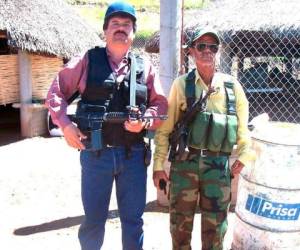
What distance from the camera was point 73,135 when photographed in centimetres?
242

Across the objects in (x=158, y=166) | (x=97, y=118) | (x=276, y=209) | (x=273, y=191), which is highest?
(x=97, y=118)

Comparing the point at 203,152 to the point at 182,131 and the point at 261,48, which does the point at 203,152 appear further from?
the point at 261,48

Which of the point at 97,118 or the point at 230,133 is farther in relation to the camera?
the point at 230,133

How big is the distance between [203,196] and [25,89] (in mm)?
5470

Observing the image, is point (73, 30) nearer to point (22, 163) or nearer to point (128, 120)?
point (22, 163)

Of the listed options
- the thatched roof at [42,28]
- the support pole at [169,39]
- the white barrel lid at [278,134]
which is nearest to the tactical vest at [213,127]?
the white barrel lid at [278,134]

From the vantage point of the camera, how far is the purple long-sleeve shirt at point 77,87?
2439 mm

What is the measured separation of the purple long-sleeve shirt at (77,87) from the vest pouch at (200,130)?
208 mm

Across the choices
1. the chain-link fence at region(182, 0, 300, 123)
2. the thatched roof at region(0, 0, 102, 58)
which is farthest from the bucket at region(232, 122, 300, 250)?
the thatched roof at region(0, 0, 102, 58)

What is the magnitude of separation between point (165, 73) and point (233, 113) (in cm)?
104

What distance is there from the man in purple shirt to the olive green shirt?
0.16 m

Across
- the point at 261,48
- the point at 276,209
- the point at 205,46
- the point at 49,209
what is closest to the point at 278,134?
the point at 276,209

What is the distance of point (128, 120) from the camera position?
2.43 meters

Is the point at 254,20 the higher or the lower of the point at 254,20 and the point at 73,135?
the higher
